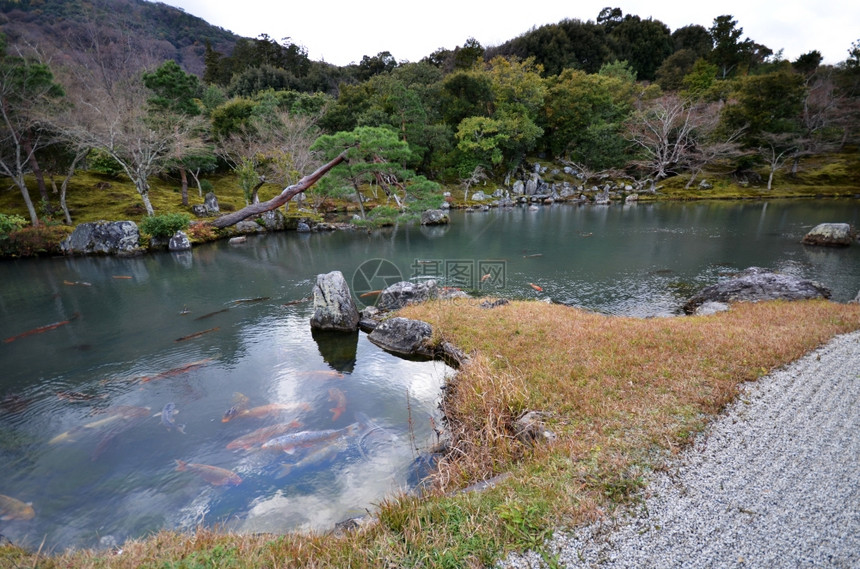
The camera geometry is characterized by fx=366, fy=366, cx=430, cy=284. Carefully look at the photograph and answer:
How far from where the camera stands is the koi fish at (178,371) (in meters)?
10.8

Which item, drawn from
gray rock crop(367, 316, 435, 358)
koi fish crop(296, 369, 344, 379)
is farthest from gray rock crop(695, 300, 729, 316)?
koi fish crop(296, 369, 344, 379)

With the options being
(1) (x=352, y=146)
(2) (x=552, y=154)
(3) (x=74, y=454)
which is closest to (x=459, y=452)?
(3) (x=74, y=454)

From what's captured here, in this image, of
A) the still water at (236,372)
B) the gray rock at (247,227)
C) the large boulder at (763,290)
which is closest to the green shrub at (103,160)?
the gray rock at (247,227)

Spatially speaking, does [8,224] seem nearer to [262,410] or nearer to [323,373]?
[323,373]

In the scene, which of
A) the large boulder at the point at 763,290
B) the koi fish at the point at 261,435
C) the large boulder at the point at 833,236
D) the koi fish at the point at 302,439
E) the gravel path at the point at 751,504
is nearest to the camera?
the gravel path at the point at 751,504

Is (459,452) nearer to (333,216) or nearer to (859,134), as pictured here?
(333,216)

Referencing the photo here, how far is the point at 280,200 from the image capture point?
3038 cm

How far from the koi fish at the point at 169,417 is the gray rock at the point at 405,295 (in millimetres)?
7739

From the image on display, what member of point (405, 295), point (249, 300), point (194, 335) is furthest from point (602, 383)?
point (249, 300)

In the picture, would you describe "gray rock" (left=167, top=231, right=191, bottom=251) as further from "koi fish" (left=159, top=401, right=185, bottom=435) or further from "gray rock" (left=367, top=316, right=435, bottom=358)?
"gray rock" (left=367, top=316, right=435, bottom=358)

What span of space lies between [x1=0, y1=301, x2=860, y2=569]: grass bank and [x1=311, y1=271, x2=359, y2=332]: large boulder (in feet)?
16.7

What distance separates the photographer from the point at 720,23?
246 feet

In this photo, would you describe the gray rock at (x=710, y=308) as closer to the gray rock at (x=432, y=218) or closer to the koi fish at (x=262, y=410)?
→ the koi fish at (x=262, y=410)

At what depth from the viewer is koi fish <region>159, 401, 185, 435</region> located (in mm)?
8492
